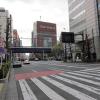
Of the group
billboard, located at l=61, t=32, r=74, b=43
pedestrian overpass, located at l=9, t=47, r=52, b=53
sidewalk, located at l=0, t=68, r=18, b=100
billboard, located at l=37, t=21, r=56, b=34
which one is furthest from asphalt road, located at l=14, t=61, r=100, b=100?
pedestrian overpass, located at l=9, t=47, r=52, b=53

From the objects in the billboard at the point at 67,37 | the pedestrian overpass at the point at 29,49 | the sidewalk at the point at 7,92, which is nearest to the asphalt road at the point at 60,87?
the sidewalk at the point at 7,92

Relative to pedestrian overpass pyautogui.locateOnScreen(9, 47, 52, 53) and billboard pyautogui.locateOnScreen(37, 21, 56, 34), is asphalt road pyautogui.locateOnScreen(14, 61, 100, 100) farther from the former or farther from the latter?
pedestrian overpass pyautogui.locateOnScreen(9, 47, 52, 53)

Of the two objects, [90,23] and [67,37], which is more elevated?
[90,23]

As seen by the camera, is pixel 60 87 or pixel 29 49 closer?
pixel 60 87

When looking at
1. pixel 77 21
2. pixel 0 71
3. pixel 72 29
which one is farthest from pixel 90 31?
pixel 0 71

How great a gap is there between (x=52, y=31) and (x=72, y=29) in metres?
32.7

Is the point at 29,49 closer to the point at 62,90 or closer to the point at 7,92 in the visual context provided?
the point at 7,92

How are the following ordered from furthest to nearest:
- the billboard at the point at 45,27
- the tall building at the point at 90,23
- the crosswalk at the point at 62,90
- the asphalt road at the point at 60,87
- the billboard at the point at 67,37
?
Answer: the billboard at the point at 45,27
the billboard at the point at 67,37
the tall building at the point at 90,23
the asphalt road at the point at 60,87
the crosswalk at the point at 62,90

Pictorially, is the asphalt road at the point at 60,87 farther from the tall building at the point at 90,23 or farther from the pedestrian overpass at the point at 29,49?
the pedestrian overpass at the point at 29,49

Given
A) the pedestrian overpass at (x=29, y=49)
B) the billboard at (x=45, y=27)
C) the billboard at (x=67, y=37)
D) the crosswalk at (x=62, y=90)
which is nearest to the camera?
the crosswalk at (x=62, y=90)

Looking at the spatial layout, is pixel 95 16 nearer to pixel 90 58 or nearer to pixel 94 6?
pixel 94 6

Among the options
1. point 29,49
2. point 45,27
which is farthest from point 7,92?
point 29,49

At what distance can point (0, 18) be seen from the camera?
60.0 metres

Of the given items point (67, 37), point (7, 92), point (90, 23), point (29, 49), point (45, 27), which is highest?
point (45, 27)
